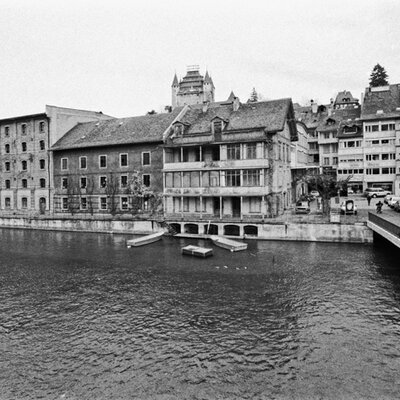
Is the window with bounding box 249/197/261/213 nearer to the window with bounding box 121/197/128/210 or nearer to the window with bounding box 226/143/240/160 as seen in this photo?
the window with bounding box 226/143/240/160

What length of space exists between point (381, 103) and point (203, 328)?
6457 cm

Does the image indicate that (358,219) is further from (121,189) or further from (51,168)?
(51,168)

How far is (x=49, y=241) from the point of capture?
1949 inches

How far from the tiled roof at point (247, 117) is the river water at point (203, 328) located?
1981 cm

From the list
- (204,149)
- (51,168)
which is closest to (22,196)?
(51,168)

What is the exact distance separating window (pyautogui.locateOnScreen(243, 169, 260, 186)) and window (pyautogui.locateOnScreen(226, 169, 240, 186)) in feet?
2.92

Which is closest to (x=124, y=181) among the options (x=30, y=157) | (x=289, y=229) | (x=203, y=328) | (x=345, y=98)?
(x=30, y=157)

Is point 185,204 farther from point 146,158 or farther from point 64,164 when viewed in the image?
point 64,164

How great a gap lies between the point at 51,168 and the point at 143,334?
50650mm

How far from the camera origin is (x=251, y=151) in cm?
4962

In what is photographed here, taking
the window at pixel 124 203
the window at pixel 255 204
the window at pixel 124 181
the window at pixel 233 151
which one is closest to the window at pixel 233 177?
the window at pixel 233 151

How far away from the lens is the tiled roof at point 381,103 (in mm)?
69975

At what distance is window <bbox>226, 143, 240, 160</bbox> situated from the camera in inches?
1980

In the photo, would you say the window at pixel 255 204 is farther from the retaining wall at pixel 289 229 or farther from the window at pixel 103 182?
the window at pixel 103 182
